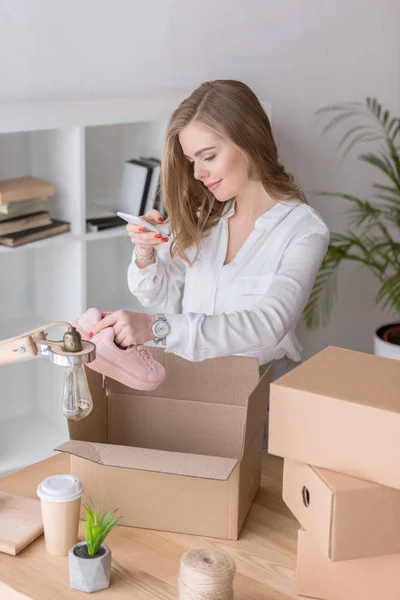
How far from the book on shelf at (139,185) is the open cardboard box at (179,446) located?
1.22 meters

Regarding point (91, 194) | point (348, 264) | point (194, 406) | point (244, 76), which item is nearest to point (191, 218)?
point (194, 406)

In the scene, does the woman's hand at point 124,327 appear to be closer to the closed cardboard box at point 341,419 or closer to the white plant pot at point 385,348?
the closed cardboard box at point 341,419

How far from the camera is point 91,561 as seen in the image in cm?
146

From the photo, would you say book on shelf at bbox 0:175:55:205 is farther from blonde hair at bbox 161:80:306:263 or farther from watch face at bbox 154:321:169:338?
watch face at bbox 154:321:169:338

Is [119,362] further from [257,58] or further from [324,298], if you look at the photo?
[324,298]

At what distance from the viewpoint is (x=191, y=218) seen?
7.67ft

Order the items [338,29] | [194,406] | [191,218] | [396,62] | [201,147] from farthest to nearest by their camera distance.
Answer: [396,62], [338,29], [191,218], [201,147], [194,406]

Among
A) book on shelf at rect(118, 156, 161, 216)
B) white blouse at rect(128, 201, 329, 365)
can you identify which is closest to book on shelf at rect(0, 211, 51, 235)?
book on shelf at rect(118, 156, 161, 216)

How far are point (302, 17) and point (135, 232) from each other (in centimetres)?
170

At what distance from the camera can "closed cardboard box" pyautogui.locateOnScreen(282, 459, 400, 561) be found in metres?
1.38

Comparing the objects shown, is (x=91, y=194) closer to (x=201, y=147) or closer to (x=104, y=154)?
(x=104, y=154)

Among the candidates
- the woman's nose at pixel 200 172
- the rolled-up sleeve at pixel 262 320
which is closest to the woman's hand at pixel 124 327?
the rolled-up sleeve at pixel 262 320

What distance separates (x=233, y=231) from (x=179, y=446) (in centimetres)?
70

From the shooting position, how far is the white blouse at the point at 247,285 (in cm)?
185
